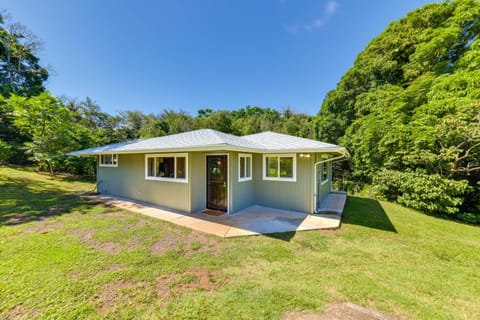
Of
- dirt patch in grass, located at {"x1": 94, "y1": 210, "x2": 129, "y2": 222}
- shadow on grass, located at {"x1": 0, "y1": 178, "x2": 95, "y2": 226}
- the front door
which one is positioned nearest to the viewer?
shadow on grass, located at {"x1": 0, "y1": 178, "x2": 95, "y2": 226}

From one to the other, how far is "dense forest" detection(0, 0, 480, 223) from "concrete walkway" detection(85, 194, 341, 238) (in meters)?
5.96

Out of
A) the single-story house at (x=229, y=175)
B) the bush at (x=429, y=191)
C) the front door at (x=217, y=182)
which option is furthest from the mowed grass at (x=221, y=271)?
the bush at (x=429, y=191)

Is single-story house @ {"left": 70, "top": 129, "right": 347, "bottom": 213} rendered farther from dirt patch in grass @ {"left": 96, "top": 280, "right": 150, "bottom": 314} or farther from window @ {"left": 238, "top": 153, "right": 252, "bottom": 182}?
dirt patch in grass @ {"left": 96, "top": 280, "right": 150, "bottom": 314}

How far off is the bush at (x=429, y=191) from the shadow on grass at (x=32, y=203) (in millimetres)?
13855

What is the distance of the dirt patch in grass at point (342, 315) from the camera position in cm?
218

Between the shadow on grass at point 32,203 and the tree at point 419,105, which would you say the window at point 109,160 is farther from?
the tree at point 419,105

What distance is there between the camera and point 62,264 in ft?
10.5

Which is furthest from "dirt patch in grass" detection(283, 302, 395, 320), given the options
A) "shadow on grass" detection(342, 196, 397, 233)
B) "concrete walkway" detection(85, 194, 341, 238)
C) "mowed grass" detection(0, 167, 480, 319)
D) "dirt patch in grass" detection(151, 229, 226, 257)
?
"shadow on grass" detection(342, 196, 397, 233)

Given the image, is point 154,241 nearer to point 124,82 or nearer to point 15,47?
point 124,82

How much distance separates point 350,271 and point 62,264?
5275mm

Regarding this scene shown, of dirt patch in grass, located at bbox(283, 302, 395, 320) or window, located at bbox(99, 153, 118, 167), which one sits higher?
window, located at bbox(99, 153, 118, 167)

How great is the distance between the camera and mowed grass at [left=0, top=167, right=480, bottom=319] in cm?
235

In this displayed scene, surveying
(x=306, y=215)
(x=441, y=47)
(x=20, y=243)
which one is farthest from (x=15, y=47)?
(x=441, y=47)

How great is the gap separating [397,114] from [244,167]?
10288 millimetres
